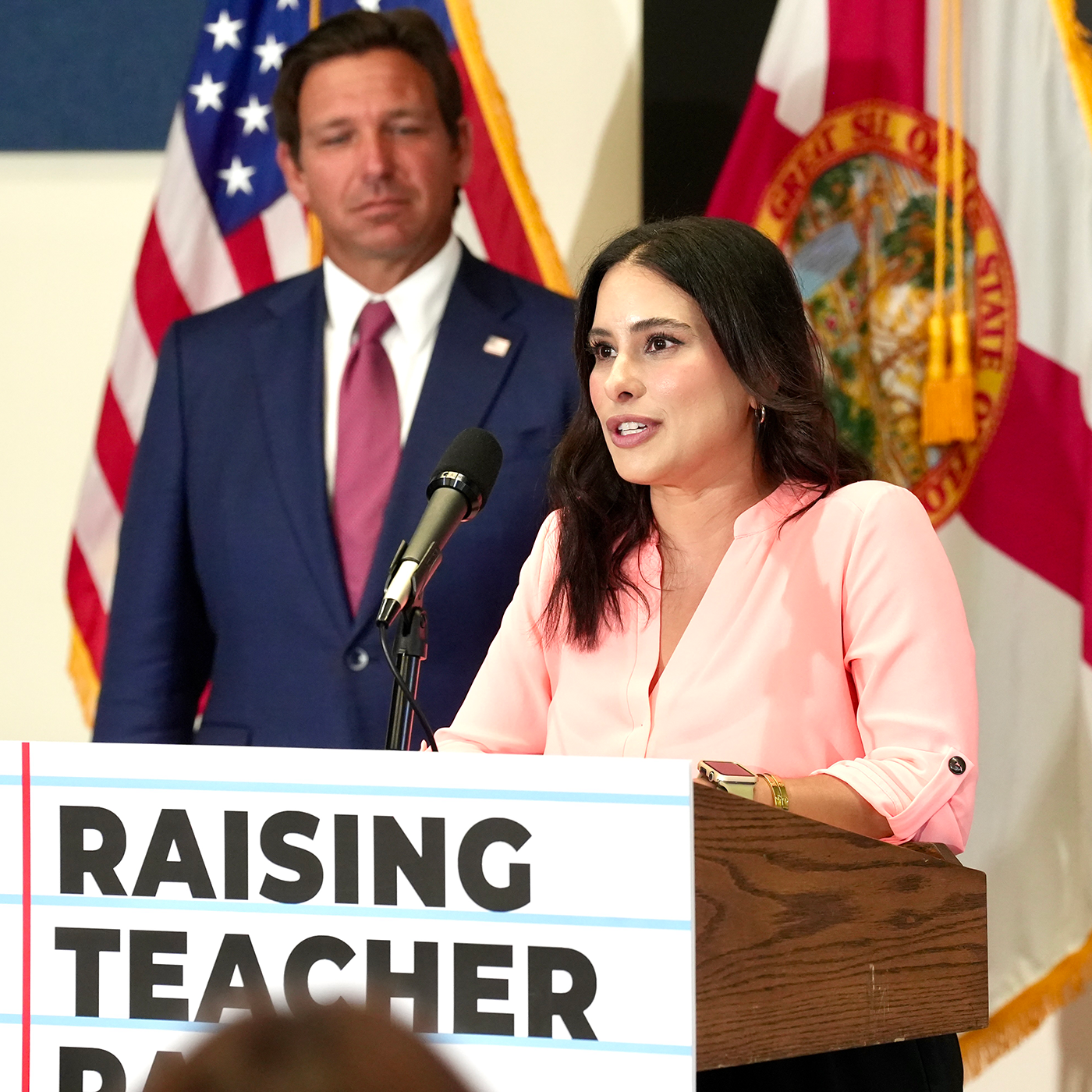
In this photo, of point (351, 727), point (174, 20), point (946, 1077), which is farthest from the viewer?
point (174, 20)

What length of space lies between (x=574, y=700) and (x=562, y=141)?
184 centimetres

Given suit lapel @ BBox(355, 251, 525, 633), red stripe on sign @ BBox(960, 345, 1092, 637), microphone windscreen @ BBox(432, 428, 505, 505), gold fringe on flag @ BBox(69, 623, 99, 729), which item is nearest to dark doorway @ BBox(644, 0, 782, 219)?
suit lapel @ BBox(355, 251, 525, 633)

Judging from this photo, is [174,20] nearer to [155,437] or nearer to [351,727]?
[155,437]

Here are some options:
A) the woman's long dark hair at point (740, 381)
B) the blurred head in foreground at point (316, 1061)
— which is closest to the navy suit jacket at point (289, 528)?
the woman's long dark hair at point (740, 381)

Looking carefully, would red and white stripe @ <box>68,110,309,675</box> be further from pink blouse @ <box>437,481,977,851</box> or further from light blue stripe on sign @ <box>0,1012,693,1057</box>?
light blue stripe on sign @ <box>0,1012,693,1057</box>

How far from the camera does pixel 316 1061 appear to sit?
0.55 m

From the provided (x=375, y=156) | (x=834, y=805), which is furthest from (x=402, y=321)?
(x=834, y=805)

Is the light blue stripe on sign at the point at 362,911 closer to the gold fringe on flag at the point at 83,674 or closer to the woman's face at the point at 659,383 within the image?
the woman's face at the point at 659,383

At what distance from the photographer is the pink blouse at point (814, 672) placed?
5.16 ft

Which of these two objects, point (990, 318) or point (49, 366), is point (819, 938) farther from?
point (49, 366)

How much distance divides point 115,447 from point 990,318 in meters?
1.81

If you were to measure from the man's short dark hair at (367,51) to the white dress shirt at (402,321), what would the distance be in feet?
0.88

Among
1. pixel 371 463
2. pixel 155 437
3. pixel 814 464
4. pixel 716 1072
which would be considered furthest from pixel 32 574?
pixel 716 1072

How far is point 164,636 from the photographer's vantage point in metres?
2.64
